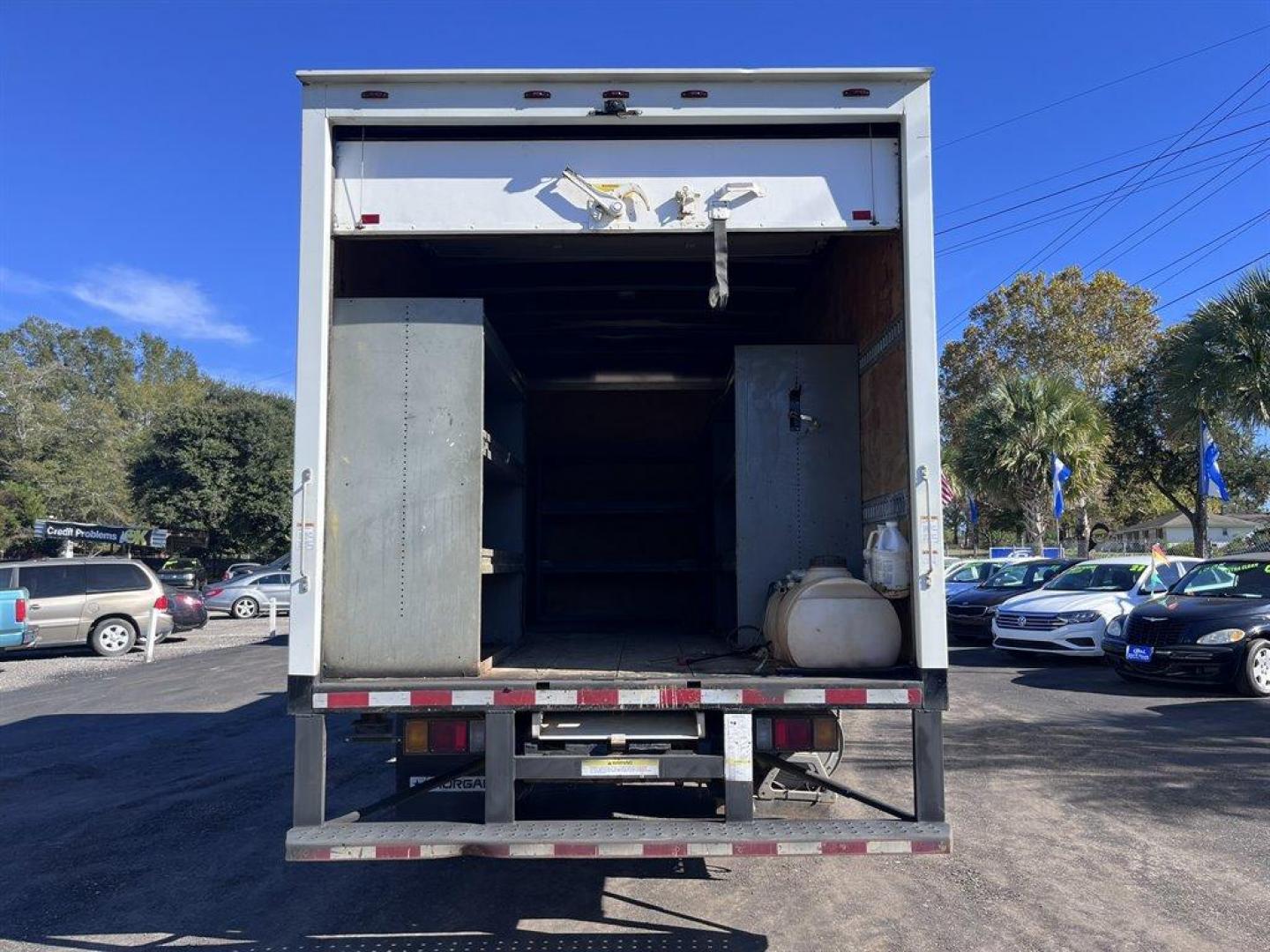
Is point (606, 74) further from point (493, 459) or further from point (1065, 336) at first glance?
point (1065, 336)

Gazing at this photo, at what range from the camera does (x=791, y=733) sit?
4336 mm

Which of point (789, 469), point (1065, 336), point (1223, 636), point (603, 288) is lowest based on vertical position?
point (1223, 636)

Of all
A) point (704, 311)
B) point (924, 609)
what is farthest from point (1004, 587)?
point (924, 609)

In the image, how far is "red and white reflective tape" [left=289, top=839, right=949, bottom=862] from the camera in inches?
152

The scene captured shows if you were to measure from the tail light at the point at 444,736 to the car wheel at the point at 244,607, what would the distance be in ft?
83.1

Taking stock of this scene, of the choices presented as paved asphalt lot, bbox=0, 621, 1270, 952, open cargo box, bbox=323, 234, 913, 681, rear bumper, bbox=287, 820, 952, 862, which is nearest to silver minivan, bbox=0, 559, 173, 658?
paved asphalt lot, bbox=0, 621, 1270, 952

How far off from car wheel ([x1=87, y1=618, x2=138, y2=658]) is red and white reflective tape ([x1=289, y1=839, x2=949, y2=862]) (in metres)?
15.1

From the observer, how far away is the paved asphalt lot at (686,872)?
4.47 meters

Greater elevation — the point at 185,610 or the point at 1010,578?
the point at 1010,578

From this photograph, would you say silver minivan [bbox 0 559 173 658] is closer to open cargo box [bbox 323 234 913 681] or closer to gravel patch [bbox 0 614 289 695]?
gravel patch [bbox 0 614 289 695]

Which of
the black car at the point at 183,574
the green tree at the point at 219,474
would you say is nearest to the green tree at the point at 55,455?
the green tree at the point at 219,474

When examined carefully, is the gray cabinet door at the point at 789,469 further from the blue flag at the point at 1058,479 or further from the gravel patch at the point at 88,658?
the blue flag at the point at 1058,479

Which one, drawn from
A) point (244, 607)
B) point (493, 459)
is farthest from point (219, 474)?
point (493, 459)

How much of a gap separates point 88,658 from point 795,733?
1626 cm
